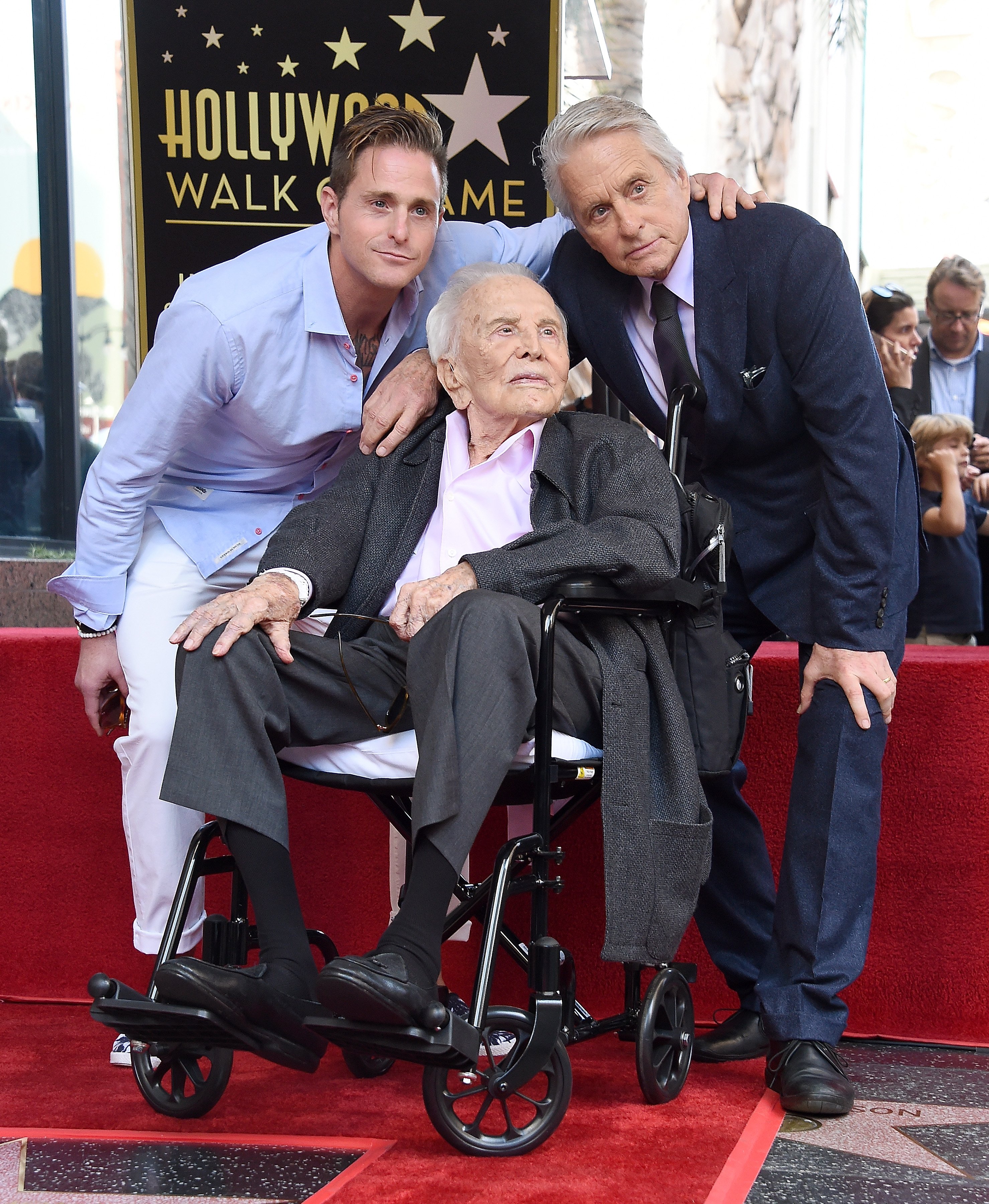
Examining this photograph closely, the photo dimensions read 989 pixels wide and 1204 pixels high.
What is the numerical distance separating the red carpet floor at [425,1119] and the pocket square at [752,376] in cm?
115

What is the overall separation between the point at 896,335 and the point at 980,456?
0.48 m

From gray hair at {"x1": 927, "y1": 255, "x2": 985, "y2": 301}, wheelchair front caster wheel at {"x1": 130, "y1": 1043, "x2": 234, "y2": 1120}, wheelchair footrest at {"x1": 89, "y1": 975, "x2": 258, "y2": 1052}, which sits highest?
gray hair at {"x1": 927, "y1": 255, "x2": 985, "y2": 301}

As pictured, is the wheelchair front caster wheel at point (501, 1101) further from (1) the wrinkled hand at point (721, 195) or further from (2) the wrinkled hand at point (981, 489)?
(2) the wrinkled hand at point (981, 489)

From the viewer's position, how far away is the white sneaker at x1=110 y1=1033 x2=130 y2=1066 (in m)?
2.16

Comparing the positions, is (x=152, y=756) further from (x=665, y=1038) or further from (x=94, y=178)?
(x=94, y=178)

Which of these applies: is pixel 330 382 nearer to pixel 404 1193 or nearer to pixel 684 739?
pixel 684 739

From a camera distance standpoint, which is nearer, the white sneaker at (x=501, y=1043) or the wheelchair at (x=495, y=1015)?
the wheelchair at (x=495, y=1015)

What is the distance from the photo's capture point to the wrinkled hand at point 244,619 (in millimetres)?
1776

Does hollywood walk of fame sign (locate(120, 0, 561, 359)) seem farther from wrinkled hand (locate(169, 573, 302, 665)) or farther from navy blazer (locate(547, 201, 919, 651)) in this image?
wrinkled hand (locate(169, 573, 302, 665))

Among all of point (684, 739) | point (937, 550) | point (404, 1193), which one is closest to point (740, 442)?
point (684, 739)

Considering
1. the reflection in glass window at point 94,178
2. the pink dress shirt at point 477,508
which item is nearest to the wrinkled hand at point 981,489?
the pink dress shirt at point 477,508

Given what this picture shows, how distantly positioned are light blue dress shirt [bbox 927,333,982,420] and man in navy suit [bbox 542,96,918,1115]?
2050 mm

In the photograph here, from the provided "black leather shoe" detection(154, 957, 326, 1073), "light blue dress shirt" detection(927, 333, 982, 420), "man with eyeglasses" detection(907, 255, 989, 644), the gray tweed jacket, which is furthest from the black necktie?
"light blue dress shirt" detection(927, 333, 982, 420)

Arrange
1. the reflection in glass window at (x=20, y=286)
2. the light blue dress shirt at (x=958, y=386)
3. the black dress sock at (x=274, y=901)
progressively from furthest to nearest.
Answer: the reflection in glass window at (x=20, y=286), the light blue dress shirt at (x=958, y=386), the black dress sock at (x=274, y=901)
